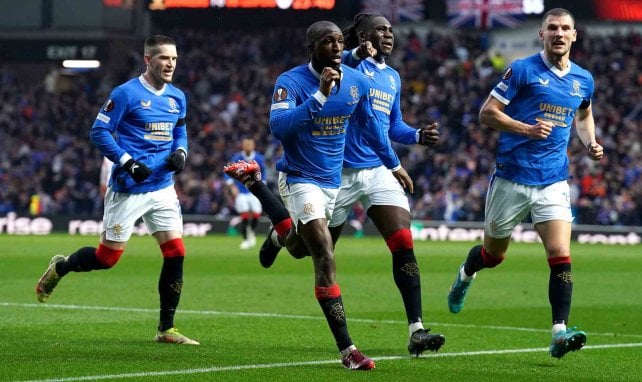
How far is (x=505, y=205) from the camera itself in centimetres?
1006

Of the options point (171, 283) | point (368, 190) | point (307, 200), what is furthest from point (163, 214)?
point (307, 200)

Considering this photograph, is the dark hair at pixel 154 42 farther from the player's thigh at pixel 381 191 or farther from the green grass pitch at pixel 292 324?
the green grass pitch at pixel 292 324

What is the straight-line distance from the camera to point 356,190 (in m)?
9.90

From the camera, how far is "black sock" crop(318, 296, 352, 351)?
8.56 metres

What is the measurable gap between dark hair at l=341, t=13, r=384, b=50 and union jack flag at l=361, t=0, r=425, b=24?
90.2 feet

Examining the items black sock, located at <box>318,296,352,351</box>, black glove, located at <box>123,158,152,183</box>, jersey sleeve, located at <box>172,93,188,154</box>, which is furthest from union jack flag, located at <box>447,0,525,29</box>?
black sock, located at <box>318,296,352,351</box>

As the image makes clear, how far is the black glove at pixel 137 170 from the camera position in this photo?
33.0 feet

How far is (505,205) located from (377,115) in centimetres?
127

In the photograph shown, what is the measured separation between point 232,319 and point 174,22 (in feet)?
94.4

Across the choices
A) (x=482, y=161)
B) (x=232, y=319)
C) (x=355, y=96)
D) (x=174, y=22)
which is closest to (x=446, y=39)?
(x=482, y=161)

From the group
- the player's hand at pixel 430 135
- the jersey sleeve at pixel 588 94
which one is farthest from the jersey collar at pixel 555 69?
the player's hand at pixel 430 135

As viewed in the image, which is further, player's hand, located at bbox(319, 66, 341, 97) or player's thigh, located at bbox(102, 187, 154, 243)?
player's thigh, located at bbox(102, 187, 154, 243)

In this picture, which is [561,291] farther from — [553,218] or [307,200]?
[307,200]

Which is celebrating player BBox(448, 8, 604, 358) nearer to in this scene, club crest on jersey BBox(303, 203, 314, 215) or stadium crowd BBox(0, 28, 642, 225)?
club crest on jersey BBox(303, 203, 314, 215)
